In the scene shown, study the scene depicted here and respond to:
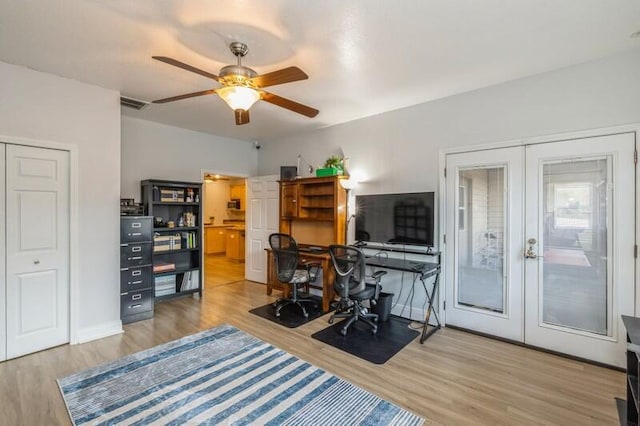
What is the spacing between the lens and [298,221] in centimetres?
530

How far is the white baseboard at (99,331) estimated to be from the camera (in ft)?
10.5

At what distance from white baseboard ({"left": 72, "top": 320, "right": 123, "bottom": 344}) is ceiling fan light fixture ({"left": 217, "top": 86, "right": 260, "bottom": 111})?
9.60 ft

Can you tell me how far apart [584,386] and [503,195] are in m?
1.83

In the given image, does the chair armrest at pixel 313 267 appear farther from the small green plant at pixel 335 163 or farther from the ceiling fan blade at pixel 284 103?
the ceiling fan blade at pixel 284 103

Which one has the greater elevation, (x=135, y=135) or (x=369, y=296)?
(x=135, y=135)

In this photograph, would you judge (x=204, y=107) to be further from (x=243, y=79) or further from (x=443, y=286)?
(x=443, y=286)

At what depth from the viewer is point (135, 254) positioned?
3.83 m

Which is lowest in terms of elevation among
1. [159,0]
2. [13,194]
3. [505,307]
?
[505,307]

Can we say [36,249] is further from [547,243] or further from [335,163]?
[547,243]

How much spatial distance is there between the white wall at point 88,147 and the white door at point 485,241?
398cm

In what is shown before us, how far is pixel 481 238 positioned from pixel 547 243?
61 cm

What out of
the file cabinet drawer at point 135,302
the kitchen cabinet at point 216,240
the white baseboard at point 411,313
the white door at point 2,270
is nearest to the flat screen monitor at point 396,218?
the white baseboard at point 411,313

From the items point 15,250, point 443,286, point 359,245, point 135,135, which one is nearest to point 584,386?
point 443,286

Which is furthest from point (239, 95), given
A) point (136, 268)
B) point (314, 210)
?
point (314, 210)
